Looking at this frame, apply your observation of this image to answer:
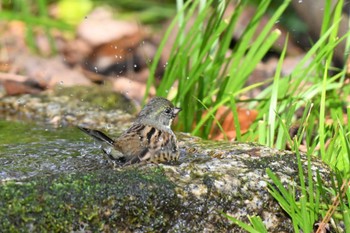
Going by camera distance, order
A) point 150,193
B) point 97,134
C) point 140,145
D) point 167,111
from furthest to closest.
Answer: point 167,111 < point 140,145 < point 97,134 < point 150,193

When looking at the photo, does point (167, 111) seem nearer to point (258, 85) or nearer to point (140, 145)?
point (140, 145)

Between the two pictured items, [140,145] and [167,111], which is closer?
[140,145]

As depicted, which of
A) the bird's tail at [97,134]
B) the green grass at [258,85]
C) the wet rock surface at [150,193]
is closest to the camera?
the wet rock surface at [150,193]

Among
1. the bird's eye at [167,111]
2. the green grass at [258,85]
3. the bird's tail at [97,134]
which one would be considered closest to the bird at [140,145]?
the bird's tail at [97,134]

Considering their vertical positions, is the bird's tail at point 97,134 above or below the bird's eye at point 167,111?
above

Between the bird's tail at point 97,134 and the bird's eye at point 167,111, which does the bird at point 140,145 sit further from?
the bird's eye at point 167,111

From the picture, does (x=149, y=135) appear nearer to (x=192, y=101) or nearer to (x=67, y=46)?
(x=192, y=101)

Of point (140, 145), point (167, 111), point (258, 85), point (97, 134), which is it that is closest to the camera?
point (97, 134)

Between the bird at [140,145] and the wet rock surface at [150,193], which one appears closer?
the wet rock surface at [150,193]

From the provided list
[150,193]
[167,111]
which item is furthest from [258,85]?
[150,193]

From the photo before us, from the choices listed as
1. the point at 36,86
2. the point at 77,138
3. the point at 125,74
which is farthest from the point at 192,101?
the point at 125,74
